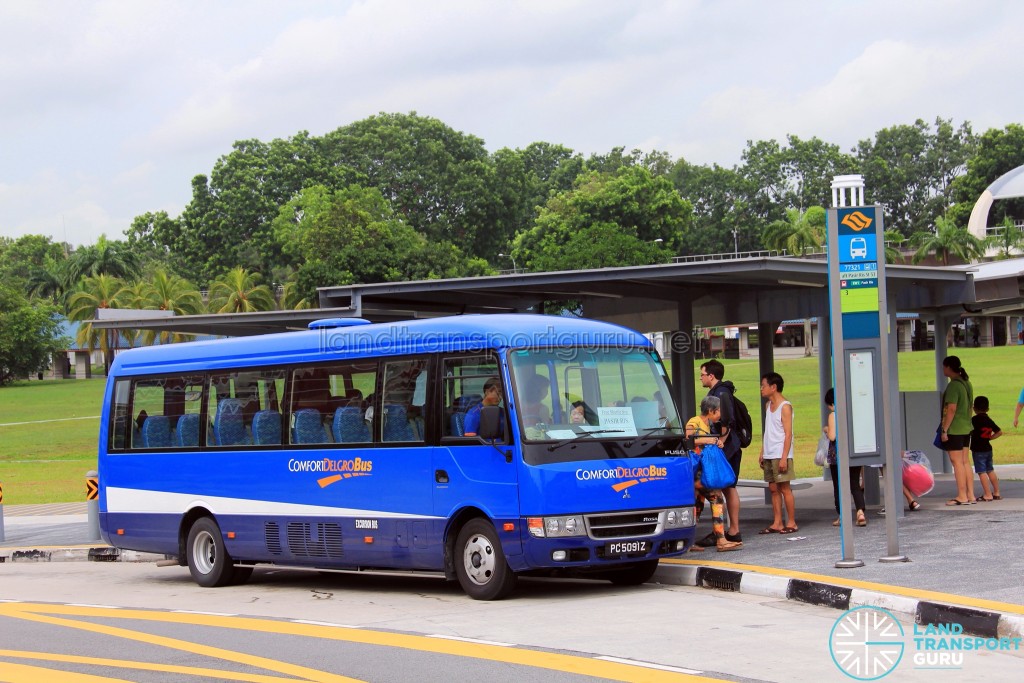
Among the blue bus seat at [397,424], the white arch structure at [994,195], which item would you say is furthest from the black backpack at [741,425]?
the white arch structure at [994,195]

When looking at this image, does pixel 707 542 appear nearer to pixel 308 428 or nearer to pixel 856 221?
pixel 856 221

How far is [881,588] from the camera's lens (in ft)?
33.7

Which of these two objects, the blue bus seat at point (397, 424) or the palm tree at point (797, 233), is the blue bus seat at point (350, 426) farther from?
the palm tree at point (797, 233)

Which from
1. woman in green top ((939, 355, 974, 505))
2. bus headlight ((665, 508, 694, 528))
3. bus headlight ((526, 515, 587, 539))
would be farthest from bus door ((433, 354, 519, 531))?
woman in green top ((939, 355, 974, 505))

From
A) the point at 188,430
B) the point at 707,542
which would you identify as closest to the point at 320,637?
the point at 707,542

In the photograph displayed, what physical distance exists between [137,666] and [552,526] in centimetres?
390

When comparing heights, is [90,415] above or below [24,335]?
below

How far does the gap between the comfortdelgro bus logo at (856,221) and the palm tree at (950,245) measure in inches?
2840

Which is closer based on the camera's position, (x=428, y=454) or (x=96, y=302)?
(x=428, y=454)

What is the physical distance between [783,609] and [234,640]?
456 centimetres

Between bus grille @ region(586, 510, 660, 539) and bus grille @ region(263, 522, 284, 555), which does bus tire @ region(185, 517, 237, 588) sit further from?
bus grille @ region(586, 510, 660, 539)

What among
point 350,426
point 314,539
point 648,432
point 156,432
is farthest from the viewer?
point 156,432

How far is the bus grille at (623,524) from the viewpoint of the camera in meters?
11.6

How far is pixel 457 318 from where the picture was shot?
495 inches
